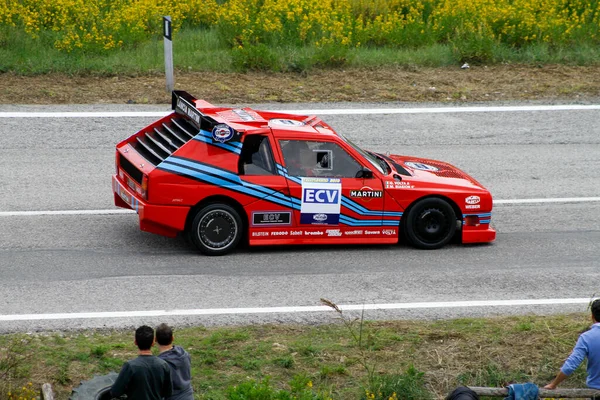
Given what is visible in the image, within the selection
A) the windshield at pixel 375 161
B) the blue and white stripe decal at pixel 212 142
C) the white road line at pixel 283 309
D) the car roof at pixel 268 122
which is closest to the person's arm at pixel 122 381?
the white road line at pixel 283 309

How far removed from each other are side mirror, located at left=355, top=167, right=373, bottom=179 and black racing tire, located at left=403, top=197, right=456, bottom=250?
2.25 feet

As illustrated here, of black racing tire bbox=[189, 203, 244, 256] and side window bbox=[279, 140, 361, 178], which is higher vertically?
side window bbox=[279, 140, 361, 178]

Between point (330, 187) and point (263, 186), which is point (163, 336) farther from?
point (330, 187)

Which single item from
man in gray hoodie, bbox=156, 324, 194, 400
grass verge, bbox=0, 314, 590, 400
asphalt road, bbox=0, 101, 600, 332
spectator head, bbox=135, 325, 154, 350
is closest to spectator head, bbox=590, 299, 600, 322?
grass verge, bbox=0, 314, 590, 400

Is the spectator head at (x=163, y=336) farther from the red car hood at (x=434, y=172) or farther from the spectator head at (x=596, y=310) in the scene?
the red car hood at (x=434, y=172)

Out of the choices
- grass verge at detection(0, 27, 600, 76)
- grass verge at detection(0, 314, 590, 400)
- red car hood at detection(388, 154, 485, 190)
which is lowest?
grass verge at detection(0, 314, 590, 400)

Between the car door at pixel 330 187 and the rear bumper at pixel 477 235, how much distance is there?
117 centimetres

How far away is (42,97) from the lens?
17250 mm

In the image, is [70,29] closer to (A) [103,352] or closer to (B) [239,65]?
(B) [239,65]

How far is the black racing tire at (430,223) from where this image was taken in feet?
39.1

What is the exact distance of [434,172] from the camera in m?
12.4

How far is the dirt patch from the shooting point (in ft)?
57.5

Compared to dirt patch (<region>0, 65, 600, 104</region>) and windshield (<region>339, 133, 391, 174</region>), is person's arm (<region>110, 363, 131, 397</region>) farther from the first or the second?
dirt patch (<region>0, 65, 600, 104</region>)

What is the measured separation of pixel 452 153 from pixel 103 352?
8.35 metres
